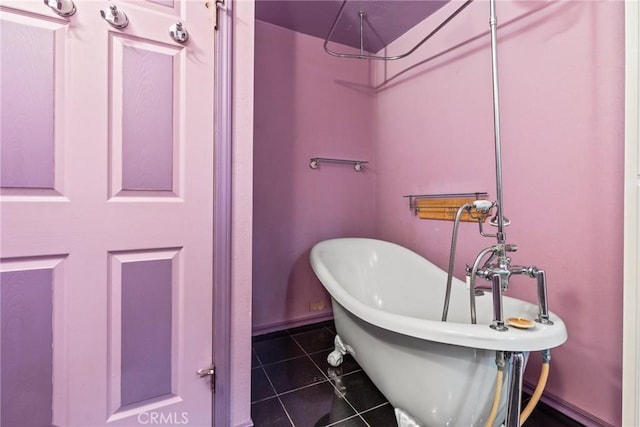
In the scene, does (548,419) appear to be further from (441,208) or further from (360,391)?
(441,208)

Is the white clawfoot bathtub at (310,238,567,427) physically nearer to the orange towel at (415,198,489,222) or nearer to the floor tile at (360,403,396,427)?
the floor tile at (360,403,396,427)

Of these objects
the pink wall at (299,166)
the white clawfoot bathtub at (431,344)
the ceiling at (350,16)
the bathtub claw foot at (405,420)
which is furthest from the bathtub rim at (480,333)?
the ceiling at (350,16)

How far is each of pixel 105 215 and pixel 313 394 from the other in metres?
1.17

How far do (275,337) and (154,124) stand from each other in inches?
60.4

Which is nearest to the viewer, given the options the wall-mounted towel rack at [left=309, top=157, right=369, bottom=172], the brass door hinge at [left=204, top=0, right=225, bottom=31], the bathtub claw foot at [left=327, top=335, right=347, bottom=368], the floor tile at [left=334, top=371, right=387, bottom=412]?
the brass door hinge at [left=204, top=0, right=225, bottom=31]

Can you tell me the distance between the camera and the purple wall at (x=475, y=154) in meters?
1.07

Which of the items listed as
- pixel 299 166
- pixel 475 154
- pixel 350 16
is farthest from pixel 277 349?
pixel 350 16

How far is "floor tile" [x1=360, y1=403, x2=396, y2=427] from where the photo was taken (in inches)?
44.0

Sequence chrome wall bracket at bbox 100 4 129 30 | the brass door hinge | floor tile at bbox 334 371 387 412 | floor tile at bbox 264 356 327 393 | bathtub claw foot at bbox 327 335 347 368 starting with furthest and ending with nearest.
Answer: bathtub claw foot at bbox 327 335 347 368
floor tile at bbox 264 356 327 393
floor tile at bbox 334 371 387 412
the brass door hinge
chrome wall bracket at bbox 100 4 129 30

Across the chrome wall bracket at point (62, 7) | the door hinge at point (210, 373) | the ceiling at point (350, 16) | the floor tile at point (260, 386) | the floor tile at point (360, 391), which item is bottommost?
the floor tile at point (360, 391)

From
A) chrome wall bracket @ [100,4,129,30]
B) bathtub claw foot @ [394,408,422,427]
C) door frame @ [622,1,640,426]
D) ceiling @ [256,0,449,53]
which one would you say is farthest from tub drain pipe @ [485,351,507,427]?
ceiling @ [256,0,449,53]

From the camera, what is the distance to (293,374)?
1460 mm

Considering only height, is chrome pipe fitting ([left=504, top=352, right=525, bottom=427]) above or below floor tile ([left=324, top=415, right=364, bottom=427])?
above

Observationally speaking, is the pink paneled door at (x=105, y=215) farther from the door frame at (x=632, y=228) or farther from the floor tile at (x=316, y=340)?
the door frame at (x=632, y=228)
